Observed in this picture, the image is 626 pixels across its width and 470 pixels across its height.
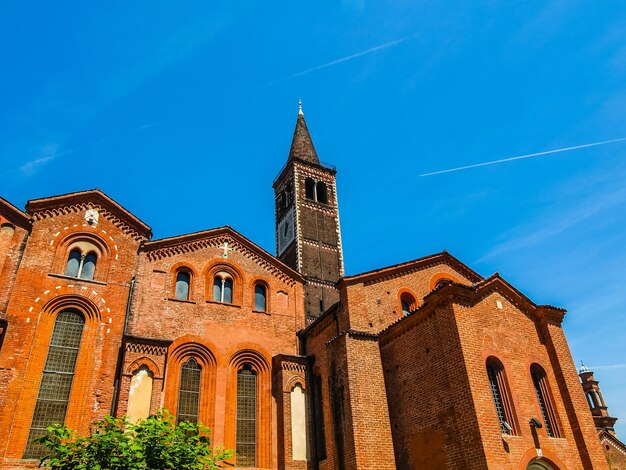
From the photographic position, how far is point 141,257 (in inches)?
773

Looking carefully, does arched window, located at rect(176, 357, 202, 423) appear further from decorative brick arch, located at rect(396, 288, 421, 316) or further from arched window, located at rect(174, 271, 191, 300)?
decorative brick arch, located at rect(396, 288, 421, 316)

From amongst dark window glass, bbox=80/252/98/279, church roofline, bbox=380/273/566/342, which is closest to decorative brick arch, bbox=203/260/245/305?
dark window glass, bbox=80/252/98/279

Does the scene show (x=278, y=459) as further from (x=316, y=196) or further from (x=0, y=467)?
→ (x=316, y=196)

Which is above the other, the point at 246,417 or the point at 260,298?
the point at 260,298

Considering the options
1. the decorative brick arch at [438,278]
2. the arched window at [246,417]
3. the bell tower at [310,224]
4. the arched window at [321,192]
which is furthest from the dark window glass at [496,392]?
the arched window at [321,192]

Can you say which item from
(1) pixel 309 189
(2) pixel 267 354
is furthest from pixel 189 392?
(1) pixel 309 189

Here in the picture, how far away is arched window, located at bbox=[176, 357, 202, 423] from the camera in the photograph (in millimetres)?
17719

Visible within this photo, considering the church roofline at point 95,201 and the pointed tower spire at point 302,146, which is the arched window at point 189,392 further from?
the pointed tower spire at point 302,146

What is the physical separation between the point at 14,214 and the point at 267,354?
35.1ft

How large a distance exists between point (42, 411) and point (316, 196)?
26770 mm

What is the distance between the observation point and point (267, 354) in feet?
65.6

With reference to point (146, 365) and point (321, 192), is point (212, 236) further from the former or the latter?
point (321, 192)

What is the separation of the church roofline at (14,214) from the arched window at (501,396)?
16736 millimetres

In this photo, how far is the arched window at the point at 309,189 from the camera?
39469 millimetres
